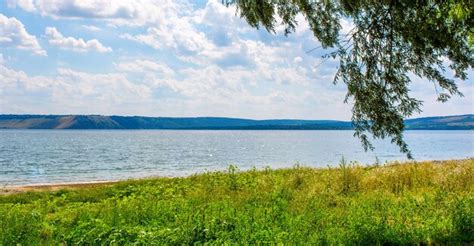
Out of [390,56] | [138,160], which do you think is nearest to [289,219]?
[390,56]

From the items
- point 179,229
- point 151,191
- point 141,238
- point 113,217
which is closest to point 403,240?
point 179,229

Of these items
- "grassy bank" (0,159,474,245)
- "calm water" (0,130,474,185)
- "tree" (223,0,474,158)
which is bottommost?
"calm water" (0,130,474,185)

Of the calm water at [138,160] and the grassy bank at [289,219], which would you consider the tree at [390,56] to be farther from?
the calm water at [138,160]

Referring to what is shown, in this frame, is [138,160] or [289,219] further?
[138,160]

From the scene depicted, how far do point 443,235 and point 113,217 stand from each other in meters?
7.15

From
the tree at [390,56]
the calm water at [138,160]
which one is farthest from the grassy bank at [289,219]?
the calm water at [138,160]

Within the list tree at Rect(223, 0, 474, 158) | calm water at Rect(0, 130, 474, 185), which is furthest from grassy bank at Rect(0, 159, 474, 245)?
calm water at Rect(0, 130, 474, 185)

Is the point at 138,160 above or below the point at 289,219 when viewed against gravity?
below

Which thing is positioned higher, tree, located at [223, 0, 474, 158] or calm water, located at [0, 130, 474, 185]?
tree, located at [223, 0, 474, 158]

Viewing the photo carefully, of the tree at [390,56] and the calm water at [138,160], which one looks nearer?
the tree at [390,56]

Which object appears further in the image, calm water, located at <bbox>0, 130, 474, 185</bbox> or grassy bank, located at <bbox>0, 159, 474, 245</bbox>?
calm water, located at <bbox>0, 130, 474, 185</bbox>

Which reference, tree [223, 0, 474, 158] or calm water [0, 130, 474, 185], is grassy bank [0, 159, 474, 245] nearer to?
tree [223, 0, 474, 158]

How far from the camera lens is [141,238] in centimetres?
906

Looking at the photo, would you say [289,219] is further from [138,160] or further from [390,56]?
[138,160]
